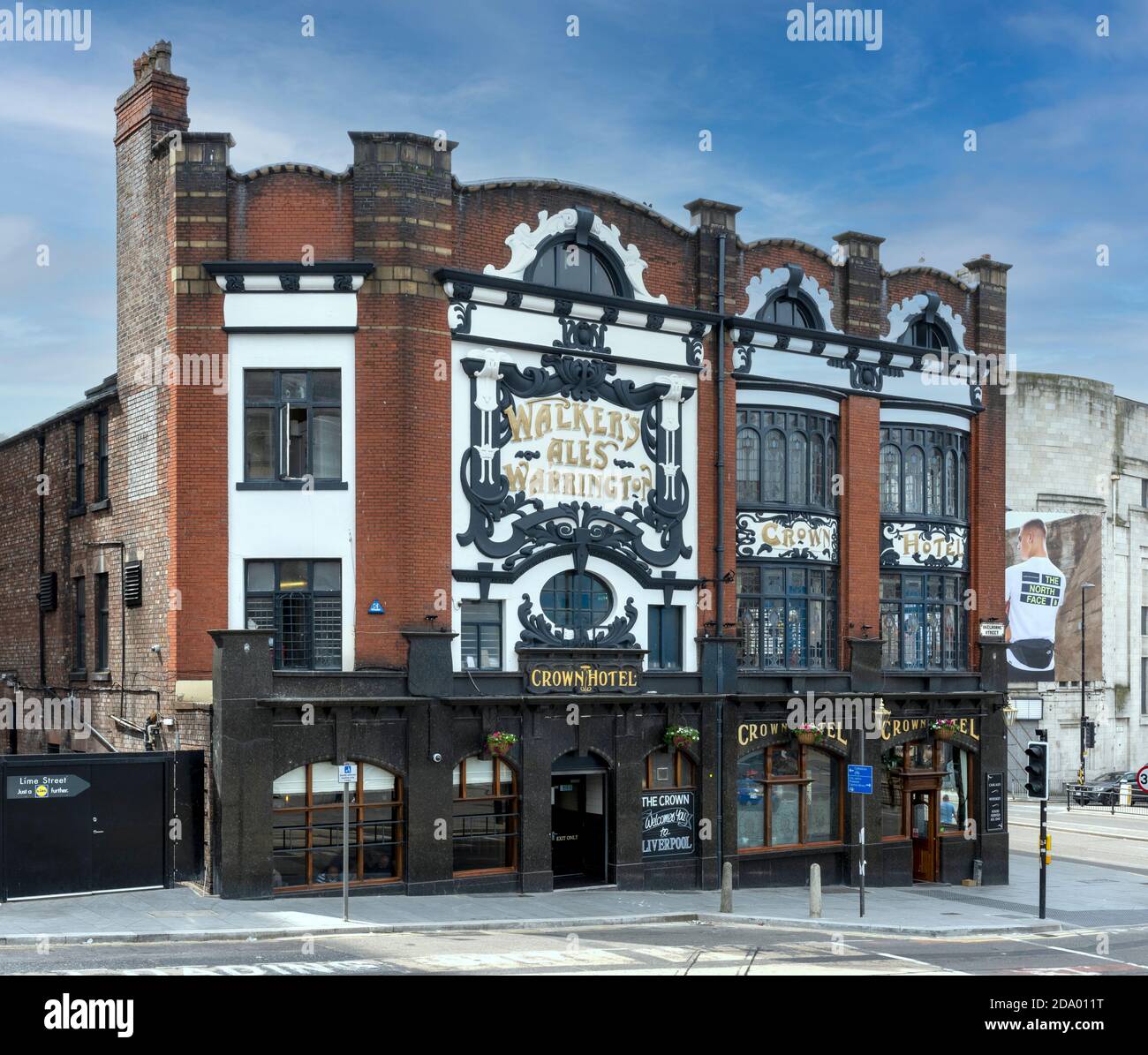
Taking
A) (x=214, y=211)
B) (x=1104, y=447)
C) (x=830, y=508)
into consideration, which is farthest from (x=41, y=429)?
(x=1104, y=447)

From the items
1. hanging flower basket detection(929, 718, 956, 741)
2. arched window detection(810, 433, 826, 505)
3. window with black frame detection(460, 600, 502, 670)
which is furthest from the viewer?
hanging flower basket detection(929, 718, 956, 741)

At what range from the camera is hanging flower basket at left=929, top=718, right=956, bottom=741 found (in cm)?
3488

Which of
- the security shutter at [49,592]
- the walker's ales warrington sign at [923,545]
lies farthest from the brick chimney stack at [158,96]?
the walker's ales warrington sign at [923,545]

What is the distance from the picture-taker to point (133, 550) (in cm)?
2862

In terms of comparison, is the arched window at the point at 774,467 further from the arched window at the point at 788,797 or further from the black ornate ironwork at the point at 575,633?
the arched window at the point at 788,797

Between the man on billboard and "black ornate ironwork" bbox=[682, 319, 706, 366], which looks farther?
the man on billboard

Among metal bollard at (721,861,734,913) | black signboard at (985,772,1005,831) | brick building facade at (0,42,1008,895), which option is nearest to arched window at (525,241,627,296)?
brick building facade at (0,42,1008,895)

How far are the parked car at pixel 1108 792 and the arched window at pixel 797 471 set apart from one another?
3447cm

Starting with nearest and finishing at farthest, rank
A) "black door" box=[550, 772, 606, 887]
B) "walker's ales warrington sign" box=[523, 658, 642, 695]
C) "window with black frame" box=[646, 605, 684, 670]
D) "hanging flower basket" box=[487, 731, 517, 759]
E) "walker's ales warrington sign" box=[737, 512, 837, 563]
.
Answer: "hanging flower basket" box=[487, 731, 517, 759]
"walker's ales warrington sign" box=[523, 658, 642, 695]
"black door" box=[550, 772, 606, 887]
"window with black frame" box=[646, 605, 684, 670]
"walker's ales warrington sign" box=[737, 512, 837, 563]

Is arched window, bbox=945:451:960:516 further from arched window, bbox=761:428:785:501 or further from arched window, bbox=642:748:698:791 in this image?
arched window, bbox=642:748:698:791

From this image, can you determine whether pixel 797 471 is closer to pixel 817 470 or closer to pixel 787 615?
pixel 817 470

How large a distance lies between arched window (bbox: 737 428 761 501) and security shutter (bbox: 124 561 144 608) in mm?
13402

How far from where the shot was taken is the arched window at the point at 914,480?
35.3 m

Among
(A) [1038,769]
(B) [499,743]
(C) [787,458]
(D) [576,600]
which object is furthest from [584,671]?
(A) [1038,769]
